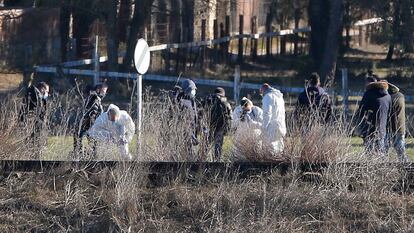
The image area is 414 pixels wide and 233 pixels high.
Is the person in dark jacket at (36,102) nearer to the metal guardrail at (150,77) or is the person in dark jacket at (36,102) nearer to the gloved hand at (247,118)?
the gloved hand at (247,118)

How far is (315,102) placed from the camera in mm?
15234

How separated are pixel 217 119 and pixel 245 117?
826mm

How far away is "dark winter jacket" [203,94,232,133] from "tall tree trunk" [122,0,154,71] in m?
20.0

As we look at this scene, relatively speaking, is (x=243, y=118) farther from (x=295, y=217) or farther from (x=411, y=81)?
(x=411, y=81)

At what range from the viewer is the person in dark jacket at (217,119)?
42.1 feet

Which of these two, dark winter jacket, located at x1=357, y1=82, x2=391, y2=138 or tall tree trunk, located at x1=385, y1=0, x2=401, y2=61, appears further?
tall tree trunk, located at x1=385, y1=0, x2=401, y2=61

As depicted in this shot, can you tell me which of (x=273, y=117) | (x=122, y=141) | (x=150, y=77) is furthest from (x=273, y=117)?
(x=150, y=77)

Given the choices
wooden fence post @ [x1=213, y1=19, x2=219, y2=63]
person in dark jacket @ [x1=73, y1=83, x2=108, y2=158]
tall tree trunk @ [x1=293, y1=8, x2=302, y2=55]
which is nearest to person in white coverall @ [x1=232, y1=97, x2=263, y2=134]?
person in dark jacket @ [x1=73, y1=83, x2=108, y2=158]

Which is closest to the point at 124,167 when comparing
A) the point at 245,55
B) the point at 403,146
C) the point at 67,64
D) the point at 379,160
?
the point at 379,160

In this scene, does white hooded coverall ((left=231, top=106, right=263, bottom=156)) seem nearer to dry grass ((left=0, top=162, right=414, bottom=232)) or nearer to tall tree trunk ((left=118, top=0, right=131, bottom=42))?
dry grass ((left=0, top=162, right=414, bottom=232))

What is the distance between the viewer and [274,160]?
12219mm

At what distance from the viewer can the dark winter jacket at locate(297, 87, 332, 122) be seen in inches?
552

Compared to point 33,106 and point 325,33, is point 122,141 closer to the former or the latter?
point 33,106

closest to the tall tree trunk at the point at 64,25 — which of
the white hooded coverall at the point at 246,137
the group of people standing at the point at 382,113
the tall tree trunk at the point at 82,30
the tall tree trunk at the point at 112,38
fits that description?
the tall tree trunk at the point at 82,30
